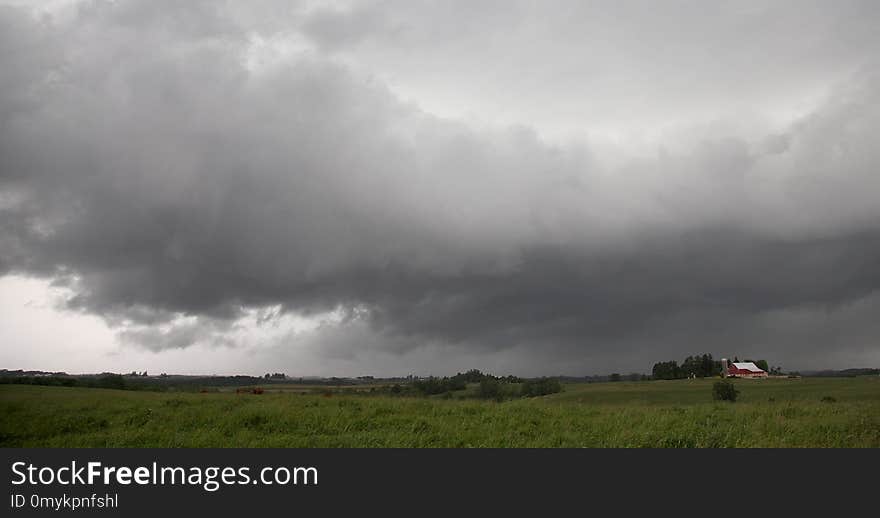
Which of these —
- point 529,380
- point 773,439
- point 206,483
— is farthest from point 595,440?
point 529,380

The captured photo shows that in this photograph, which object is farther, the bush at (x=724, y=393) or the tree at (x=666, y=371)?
the tree at (x=666, y=371)

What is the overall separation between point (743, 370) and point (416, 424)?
12129cm

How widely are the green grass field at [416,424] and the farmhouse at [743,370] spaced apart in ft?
340

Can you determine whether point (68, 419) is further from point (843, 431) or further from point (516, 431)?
point (843, 431)

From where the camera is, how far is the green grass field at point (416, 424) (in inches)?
763

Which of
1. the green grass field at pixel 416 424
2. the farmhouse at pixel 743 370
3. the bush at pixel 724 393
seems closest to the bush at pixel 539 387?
the bush at pixel 724 393

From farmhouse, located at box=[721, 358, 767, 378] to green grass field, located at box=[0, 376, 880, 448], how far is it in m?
104

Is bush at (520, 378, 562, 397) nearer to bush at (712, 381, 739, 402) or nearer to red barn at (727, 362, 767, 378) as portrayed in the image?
bush at (712, 381, 739, 402)

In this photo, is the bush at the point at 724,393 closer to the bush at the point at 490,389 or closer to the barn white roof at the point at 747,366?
the bush at the point at 490,389

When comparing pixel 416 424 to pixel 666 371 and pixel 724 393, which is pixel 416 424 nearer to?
pixel 724 393

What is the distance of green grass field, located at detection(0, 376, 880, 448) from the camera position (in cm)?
1938

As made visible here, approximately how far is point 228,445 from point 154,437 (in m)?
3.45

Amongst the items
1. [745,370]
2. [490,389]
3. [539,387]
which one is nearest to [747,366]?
[745,370]

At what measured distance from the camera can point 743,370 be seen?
12369 centimetres
